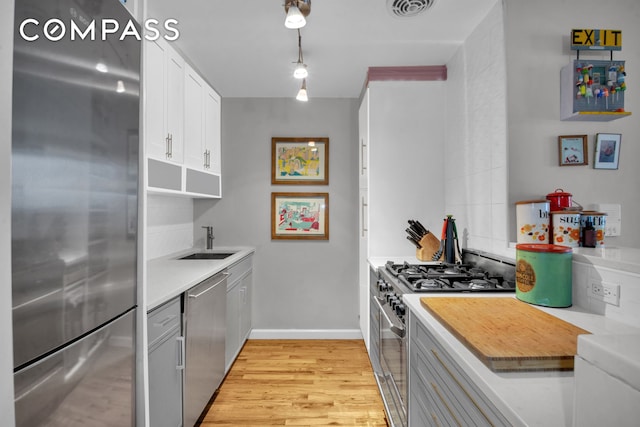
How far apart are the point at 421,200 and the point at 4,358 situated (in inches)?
101

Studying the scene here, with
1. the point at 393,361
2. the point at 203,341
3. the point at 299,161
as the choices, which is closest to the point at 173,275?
the point at 203,341

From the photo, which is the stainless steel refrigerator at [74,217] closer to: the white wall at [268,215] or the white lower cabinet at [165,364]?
the white lower cabinet at [165,364]

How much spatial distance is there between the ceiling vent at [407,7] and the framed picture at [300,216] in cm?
185

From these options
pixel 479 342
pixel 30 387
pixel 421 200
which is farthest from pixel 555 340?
pixel 421 200

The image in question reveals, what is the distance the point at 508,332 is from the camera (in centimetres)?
98

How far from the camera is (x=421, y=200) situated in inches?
107

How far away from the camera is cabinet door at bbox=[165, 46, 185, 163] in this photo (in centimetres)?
209

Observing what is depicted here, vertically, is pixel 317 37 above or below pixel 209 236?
above

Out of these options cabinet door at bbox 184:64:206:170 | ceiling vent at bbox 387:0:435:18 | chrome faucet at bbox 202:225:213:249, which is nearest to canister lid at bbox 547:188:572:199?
ceiling vent at bbox 387:0:435:18

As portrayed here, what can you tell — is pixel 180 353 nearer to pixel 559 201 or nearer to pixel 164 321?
pixel 164 321

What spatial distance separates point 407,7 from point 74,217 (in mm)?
1980

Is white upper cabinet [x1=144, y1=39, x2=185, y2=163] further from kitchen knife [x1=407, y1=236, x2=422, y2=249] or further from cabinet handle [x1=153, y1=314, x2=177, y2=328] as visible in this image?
kitchen knife [x1=407, y1=236, x2=422, y2=249]

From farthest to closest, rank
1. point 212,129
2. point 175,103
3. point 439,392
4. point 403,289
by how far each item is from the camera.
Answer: point 212,129, point 175,103, point 403,289, point 439,392

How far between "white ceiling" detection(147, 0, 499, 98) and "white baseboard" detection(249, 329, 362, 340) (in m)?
2.51
